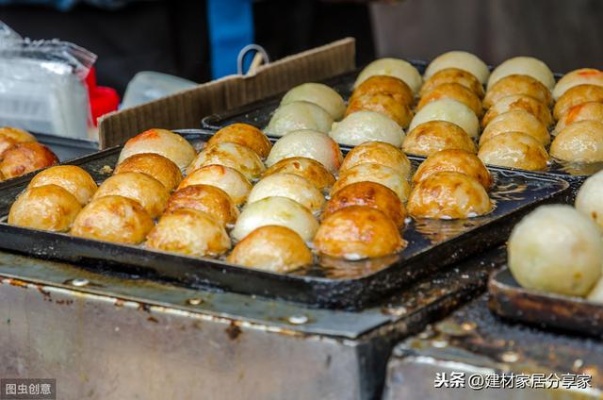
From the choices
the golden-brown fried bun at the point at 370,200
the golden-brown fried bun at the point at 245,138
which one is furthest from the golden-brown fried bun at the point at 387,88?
the golden-brown fried bun at the point at 370,200

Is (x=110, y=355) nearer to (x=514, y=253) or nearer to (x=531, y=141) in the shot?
(x=514, y=253)

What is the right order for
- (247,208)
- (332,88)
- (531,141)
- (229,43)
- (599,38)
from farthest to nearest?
(599,38)
(229,43)
(332,88)
(531,141)
(247,208)

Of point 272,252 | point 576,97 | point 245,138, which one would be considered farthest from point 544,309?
point 576,97

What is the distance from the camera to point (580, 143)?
2475 millimetres

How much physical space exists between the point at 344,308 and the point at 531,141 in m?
0.92

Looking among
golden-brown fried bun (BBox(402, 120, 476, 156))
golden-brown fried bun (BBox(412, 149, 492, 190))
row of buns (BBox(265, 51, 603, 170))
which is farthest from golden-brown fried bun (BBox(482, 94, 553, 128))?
golden-brown fried bun (BBox(412, 149, 492, 190))

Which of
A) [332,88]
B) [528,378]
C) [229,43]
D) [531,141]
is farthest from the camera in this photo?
[229,43]

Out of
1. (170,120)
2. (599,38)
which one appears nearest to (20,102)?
(170,120)

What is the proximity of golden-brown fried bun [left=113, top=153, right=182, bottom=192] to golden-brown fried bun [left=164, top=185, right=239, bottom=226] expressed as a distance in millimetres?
180

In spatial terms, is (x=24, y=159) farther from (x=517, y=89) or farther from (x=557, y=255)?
(x=557, y=255)

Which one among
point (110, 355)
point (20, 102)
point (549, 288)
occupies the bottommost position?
point (110, 355)

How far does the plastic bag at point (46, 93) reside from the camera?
3.18 metres

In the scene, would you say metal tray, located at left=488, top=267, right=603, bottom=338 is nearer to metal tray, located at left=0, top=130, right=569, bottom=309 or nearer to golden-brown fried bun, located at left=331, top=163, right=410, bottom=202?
metal tray, located at left=0, top=130, right=569, bottom=309

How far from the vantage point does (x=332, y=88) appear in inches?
126
